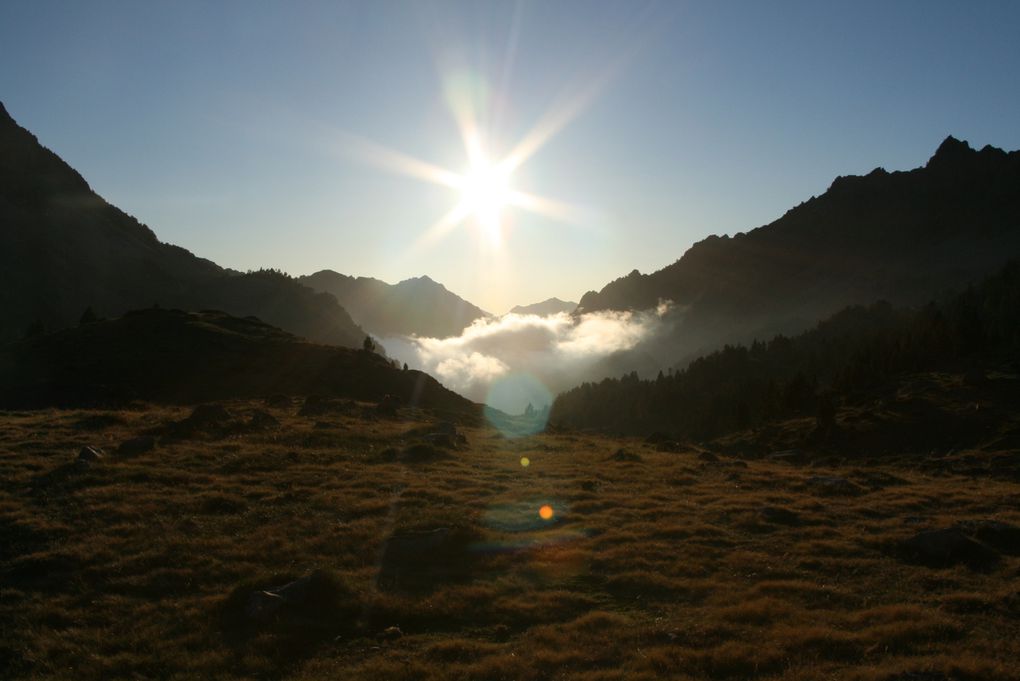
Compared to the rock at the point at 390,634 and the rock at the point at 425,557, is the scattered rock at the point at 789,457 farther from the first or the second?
the rock at the point at 390,634

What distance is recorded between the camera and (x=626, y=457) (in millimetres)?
49375

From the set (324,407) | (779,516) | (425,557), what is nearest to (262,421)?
(324,407)

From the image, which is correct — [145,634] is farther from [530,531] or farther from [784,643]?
[784,643]

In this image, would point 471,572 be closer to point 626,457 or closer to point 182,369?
point 626,457

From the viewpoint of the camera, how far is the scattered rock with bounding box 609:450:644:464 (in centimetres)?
4859

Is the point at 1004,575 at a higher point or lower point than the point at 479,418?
lower

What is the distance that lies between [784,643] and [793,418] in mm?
88485

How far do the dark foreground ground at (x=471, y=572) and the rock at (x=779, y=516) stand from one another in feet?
0.38

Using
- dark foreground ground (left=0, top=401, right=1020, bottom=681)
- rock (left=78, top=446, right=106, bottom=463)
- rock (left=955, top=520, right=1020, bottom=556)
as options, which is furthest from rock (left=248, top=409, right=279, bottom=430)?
rock (left=955, top=520, right=1020, bottom=556)

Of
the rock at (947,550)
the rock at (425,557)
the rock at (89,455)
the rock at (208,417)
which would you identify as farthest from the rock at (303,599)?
the rock at (208,417)

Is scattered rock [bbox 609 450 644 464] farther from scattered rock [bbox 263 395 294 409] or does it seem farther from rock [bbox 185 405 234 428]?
scattered rock [bbox 263 395 294 409]

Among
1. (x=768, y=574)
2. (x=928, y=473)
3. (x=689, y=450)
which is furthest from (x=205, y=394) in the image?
(x=928, y=473)

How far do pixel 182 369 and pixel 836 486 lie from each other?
2988 inches

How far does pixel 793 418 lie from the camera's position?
9681cm
